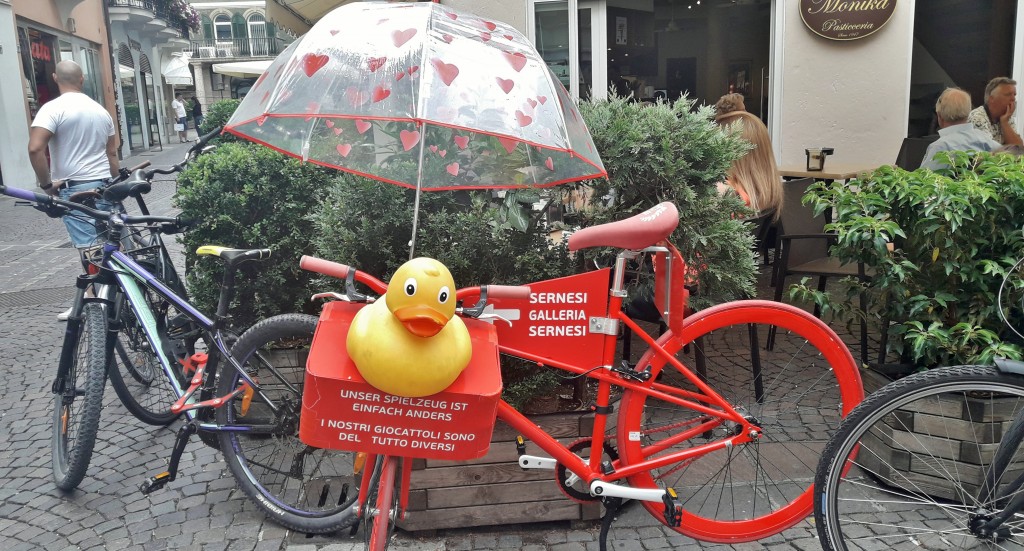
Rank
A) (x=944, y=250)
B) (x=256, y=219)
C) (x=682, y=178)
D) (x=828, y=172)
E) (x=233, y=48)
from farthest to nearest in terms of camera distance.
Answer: (x=233, y=48)
(x=828, y=172)
(x=256, y=219)
(x=682, y=178)
(x=944, y=250)

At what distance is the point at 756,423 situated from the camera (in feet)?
8.30

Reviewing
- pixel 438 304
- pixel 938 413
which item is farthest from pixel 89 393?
pixel 938 413

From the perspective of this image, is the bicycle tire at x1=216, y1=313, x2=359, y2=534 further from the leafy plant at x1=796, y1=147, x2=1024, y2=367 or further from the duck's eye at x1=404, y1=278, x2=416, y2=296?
the leafy plant at x1=796, y1=147, x2=1024, y2=367

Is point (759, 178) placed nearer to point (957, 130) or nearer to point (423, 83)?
point (957, 130)

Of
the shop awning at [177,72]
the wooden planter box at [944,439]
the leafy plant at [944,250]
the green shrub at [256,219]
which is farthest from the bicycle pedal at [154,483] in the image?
the shop awning at [177,72]

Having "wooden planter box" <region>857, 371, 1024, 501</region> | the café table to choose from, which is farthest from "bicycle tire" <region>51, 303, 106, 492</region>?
the café table

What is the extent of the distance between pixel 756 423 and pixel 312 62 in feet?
5.85

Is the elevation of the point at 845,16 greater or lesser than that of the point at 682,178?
greater

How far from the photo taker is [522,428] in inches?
97.6

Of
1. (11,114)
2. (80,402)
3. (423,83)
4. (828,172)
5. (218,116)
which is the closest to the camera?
(423,83)

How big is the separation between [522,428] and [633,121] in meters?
1.39

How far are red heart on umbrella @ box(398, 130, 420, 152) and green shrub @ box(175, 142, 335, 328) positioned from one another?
→ 1034 mm

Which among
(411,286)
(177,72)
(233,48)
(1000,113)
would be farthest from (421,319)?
(233,48)

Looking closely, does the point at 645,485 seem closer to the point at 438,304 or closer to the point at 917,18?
the point at 438,304
